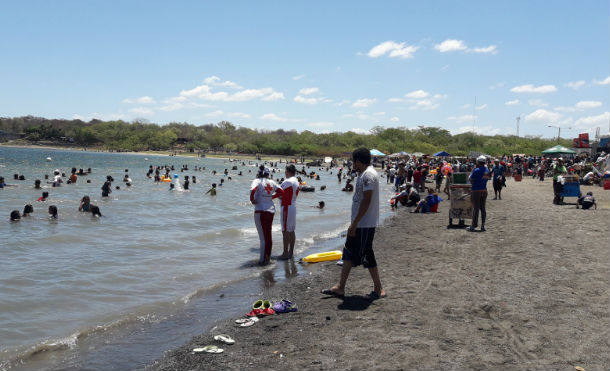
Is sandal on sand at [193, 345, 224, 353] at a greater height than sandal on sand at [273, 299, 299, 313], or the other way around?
sandal on sand at [273, 299, 299, 313]

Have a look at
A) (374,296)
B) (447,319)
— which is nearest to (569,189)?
(374,296)

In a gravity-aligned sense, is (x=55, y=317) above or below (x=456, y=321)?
below

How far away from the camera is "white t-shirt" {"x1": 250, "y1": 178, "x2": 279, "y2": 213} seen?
7.92 metres

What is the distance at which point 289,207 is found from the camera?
839cm

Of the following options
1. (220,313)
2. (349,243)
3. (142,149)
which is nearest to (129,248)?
(220,313)

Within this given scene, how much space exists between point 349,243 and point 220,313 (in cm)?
193

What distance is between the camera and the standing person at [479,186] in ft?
33.9

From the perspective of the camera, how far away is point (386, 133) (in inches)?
4803

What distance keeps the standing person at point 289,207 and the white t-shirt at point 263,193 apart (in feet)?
0.87

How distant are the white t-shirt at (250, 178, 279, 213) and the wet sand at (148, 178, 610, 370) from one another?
147 centimetres

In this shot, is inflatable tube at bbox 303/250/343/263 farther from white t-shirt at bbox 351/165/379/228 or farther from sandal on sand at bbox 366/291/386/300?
white t-shirt at bbox 351/165/379/228

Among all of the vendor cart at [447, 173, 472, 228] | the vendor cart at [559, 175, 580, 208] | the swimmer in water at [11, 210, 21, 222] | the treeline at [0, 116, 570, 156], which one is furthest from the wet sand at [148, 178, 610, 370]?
the treeline at [0, 116, 570, 156]

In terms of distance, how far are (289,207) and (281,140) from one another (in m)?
137

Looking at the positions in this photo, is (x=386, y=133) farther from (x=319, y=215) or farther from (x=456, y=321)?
(x=456, y=321)
